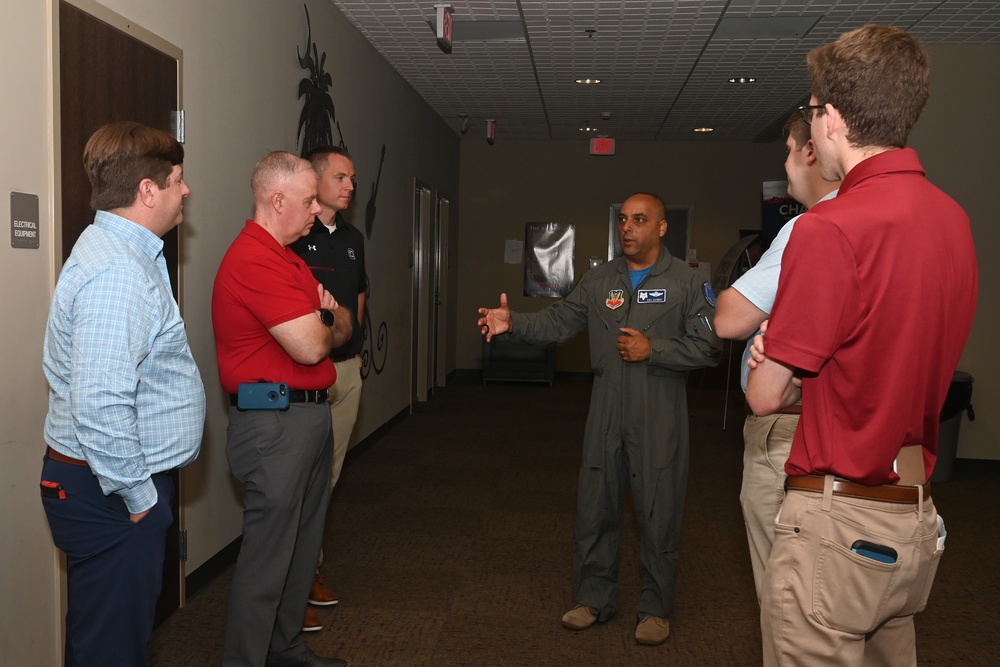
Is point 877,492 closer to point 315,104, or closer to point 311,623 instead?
point 311,623

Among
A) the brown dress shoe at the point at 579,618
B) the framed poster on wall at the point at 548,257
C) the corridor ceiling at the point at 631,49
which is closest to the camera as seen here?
the brown dress shoe at the point at 579,618

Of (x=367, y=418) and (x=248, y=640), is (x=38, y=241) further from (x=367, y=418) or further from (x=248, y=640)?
(x=367, y=418)

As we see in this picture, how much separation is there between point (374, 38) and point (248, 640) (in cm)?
442

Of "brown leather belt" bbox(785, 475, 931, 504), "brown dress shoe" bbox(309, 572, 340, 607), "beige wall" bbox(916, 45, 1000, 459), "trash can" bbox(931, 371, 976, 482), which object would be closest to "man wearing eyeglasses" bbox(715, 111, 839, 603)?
"brown leather belt" bbox(785, 475, 931, 504)

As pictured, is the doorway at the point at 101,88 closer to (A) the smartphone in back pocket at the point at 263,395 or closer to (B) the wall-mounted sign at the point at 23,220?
(B) the wall-mounted sign at the point at 23,220

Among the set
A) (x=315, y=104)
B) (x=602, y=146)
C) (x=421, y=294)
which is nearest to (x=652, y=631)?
(x=315, y=104)

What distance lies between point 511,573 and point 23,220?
2455 mm

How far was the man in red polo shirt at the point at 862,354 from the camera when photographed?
1280mm

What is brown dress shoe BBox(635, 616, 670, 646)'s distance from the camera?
2990 mm

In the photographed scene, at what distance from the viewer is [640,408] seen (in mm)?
2980

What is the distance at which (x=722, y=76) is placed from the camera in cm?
674

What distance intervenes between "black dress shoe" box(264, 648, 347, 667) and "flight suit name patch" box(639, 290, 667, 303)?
1659mm

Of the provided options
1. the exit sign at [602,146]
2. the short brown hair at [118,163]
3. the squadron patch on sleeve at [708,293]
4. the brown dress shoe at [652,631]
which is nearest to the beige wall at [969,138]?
the squadron patch on sleeve at [708,293]

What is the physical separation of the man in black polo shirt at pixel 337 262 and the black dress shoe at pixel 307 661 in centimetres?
54
